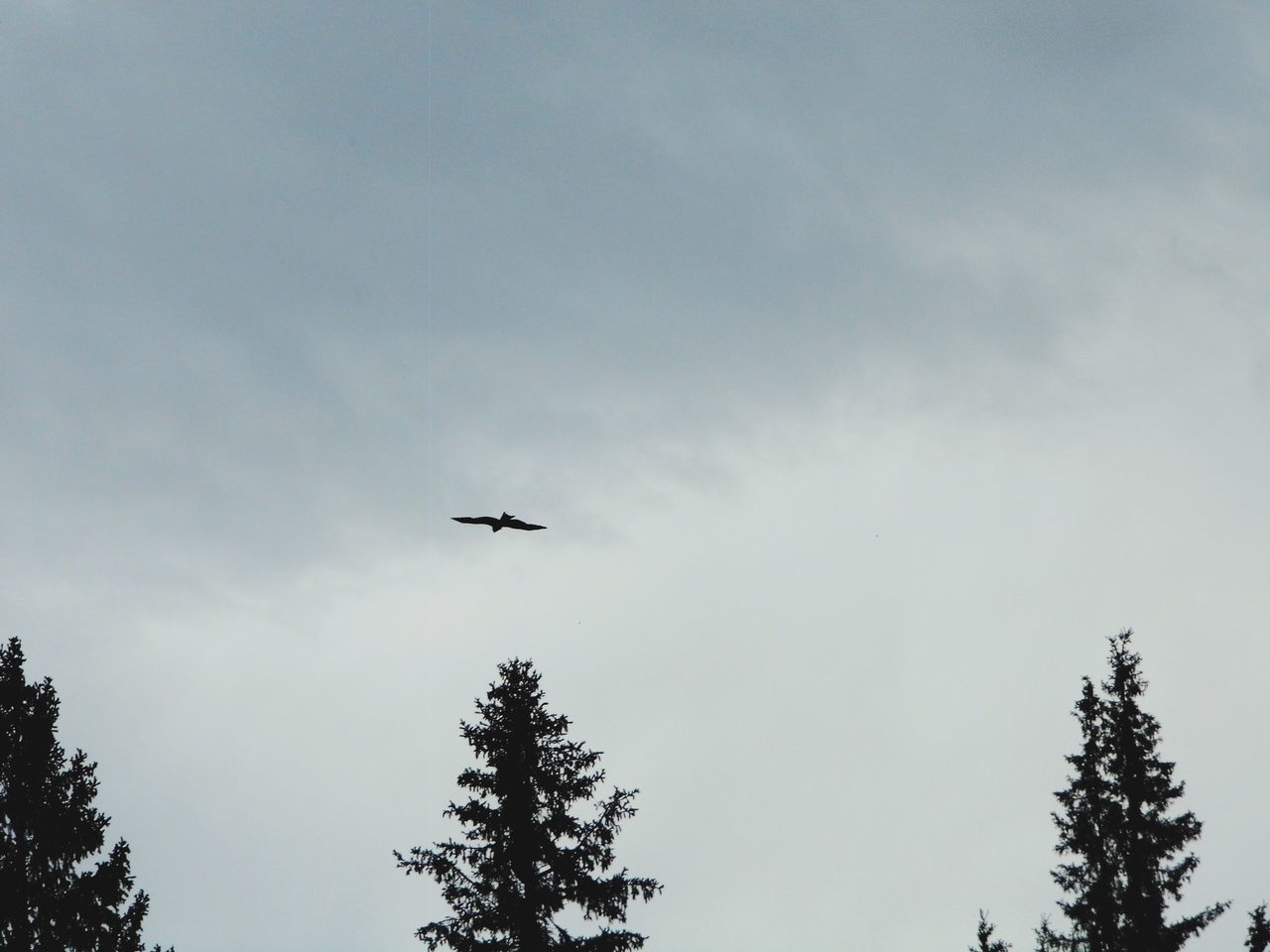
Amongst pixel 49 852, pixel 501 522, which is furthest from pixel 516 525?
pixel 49 852

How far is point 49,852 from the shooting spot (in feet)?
71.7

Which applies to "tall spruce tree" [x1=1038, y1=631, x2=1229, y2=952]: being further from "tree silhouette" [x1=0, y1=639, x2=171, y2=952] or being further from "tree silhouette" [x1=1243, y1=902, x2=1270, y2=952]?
"tree silhouette" [x1=0, y1=639, x2=171, y2=952]

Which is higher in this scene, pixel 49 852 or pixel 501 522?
pixel 501 522

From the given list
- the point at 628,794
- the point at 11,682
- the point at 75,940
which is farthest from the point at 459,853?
the point at 11,682

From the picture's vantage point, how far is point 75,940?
21219 millimetres

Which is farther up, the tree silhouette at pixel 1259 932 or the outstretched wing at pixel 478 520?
the outstretched wing at pixel 478 520

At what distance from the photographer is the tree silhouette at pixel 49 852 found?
21.3 metres

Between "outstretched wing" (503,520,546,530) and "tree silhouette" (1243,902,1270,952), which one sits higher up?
"outstretched wing" (503,520,546,530)

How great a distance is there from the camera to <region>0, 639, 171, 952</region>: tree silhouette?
Answer: 21.3 metres

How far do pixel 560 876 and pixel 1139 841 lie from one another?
1247 centimetres

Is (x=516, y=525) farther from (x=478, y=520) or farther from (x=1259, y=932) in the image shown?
(x=1259, y=932)

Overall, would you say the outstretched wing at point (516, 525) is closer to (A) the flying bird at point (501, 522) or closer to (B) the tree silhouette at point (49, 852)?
(A) the flying bird at point (501, 522)

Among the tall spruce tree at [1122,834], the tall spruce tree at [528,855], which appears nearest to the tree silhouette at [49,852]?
the tall spruce tree at [528,855]

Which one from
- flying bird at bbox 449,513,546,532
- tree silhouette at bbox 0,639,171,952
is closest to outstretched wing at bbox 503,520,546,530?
flying bird at bbox 449,513,546,532
